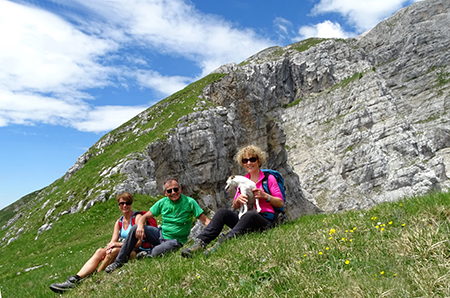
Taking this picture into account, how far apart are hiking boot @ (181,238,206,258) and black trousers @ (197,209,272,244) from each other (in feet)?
0.61

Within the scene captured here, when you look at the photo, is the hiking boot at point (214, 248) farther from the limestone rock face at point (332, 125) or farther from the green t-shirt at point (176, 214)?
the limestone rock face at point (332, 125)

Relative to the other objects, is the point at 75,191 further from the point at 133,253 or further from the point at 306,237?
the point at 306,237

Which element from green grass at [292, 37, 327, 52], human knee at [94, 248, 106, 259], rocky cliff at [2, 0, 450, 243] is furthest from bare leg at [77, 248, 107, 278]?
green grass at [292, 37, 327, 52]

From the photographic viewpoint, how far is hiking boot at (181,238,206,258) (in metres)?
7.28

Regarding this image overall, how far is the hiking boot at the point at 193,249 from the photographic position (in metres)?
7.28

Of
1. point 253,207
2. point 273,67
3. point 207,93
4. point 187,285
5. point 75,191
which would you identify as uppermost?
point 273,67

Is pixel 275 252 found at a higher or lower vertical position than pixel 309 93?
lower

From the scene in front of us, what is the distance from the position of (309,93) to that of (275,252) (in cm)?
16052

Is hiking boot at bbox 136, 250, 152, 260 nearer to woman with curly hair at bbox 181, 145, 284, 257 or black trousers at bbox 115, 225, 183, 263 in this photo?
black trousers at bbox 115, 225, 183, 263

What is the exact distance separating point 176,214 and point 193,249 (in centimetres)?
245

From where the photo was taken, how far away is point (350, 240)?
4926 mm

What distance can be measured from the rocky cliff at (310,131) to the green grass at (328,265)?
2.74 metres

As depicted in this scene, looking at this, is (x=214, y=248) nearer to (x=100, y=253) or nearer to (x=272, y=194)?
(x=272, y=194)

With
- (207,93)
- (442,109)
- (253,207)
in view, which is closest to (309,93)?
(442,109)
